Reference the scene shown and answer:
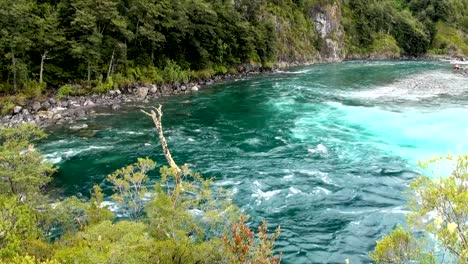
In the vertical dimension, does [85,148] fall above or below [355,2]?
below

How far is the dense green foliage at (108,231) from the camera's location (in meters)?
11.4

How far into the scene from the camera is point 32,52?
47969mm

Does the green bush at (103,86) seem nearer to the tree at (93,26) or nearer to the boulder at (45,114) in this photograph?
the tree at (93,26)

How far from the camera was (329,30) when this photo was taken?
119 meters

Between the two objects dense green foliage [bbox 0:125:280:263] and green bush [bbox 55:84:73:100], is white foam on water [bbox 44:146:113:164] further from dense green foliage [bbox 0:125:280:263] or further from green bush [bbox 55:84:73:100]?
green bush [bbox 55:84:73:100]

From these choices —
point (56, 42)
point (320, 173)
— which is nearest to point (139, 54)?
point (56, 42)

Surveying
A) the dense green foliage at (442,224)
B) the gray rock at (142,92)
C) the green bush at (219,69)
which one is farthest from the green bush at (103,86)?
the dense green foliage at (442,224)

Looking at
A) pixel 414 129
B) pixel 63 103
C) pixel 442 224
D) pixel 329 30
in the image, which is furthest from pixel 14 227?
pixel 329 30

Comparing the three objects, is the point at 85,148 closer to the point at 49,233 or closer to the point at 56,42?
→ the point at 49,233

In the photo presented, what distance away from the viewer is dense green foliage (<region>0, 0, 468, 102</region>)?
45688 millimetres

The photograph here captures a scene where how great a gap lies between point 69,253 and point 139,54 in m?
52.3

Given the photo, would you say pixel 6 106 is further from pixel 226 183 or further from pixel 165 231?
pixel 165 231

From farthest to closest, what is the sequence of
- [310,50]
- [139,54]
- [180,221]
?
[310,50] → [139,54] → [180,221]

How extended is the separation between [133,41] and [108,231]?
50.1m
